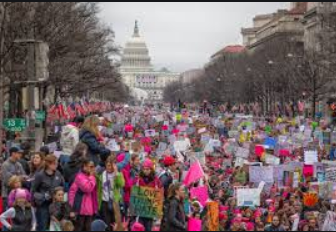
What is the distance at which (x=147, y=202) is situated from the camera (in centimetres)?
1102

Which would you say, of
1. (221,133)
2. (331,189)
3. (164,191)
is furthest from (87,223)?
(221,133)

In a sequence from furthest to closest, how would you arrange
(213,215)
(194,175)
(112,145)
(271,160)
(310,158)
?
(112,145), (271,160), (310,158), (194,175), (213,215)

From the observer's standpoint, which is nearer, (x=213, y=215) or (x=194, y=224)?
(x=194, y=224)

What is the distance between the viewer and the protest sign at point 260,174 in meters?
16.3

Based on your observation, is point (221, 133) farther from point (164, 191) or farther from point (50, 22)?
point (164, 191)

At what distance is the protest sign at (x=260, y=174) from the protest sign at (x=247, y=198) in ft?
7.17

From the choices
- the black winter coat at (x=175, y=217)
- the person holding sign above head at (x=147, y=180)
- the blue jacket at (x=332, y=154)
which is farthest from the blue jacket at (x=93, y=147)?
the blue jacket at (x=332, y=154)

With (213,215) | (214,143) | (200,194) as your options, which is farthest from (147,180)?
(214,143)

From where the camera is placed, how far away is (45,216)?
10758 millimetres

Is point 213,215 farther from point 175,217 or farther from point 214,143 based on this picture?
point 214,143

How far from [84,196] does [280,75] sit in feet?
182

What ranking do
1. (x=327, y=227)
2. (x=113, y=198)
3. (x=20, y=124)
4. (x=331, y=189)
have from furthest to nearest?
(x=20, y=124)
(x=331, y=189)
(x=327, y=227)
(x=113, y=198)

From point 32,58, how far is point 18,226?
8621mm

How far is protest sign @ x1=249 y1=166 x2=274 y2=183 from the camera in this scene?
16344mm
